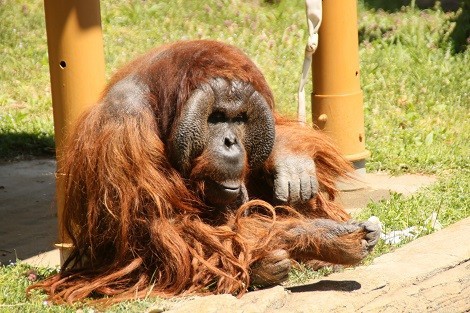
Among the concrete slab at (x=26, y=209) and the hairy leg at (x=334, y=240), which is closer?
the hairy leg at (x=334, y=240)

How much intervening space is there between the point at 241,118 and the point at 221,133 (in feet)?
0.46

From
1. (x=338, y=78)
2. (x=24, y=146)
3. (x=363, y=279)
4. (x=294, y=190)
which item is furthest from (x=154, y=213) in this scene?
(x=24, y=146)

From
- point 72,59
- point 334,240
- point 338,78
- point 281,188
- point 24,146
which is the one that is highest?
point 72,59

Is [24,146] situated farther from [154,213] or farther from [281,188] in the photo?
[154,213]

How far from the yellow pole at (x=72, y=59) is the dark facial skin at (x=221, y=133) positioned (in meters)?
0.68

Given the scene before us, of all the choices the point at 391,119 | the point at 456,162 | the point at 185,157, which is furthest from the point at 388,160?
the point at 185,157

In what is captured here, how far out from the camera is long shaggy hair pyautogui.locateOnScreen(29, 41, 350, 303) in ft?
10.7

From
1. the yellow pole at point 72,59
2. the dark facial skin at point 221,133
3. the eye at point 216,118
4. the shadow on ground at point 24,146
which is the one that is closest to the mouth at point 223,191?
the dark facial skin at point 221,133

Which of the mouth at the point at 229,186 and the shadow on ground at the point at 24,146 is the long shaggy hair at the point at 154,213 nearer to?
the mouth at the point at 229,186

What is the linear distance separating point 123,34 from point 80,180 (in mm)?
5359

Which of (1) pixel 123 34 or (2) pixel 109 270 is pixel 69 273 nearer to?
(2) pixel 109 270

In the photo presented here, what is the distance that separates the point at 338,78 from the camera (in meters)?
5.06

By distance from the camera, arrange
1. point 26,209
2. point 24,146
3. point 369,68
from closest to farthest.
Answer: point 26,209, point 24,146, point 369,68

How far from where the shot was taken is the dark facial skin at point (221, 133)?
10.9ft
